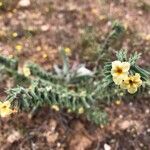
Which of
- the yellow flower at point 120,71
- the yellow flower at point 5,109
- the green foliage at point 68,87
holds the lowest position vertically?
the green foliage at point 68,87

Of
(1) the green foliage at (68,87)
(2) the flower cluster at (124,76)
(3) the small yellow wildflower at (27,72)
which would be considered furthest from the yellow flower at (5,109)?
(3) the small yellow wildflower at (27,72)

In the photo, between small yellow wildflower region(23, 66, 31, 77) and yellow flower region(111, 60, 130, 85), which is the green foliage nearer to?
small yellow wildflower region(23, 66, 31, 77)

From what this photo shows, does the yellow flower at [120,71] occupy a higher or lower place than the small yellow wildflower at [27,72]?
higher

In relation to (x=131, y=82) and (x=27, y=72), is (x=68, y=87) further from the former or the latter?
(x=131, y=82)

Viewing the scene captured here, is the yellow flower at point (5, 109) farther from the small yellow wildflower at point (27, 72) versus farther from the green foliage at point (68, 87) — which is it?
the small yellow wildflower at point (27, 72)

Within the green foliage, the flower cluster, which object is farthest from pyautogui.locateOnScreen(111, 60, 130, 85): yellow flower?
the green foliage

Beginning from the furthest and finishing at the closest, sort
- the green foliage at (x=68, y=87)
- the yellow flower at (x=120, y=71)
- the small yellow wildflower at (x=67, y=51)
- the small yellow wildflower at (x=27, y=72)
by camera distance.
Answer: the small yellow wildflower at (x=67, y=51), the small yellow wildflower at (x=27, y=72), the green foliage at (x=68, y=87), the yellow flower at (x=120, y=71)

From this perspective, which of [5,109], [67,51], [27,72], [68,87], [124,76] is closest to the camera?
[124,76]

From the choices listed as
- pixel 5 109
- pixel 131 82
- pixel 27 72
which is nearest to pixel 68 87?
pixel 27 72
